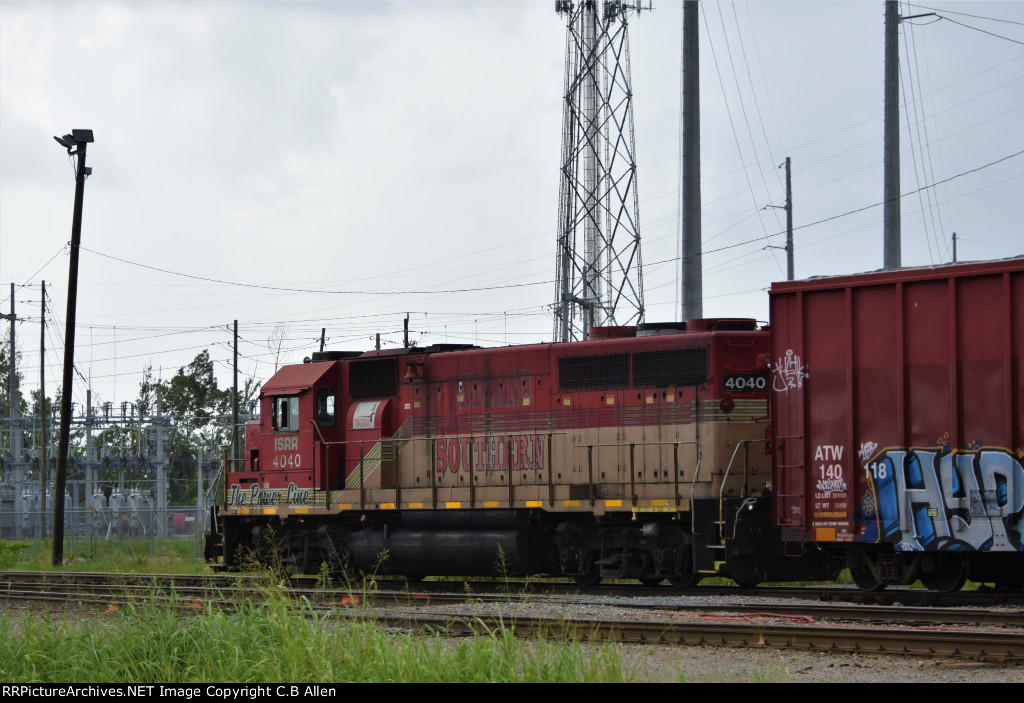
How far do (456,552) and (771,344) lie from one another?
6.64 m

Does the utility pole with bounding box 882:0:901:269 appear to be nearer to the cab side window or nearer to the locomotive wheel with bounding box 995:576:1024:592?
the locomotive wheel with bounding box 995:576:1024:592

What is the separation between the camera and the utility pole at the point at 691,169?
19.0 meters

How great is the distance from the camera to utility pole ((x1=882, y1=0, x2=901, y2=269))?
2123cm

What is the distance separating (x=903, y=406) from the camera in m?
13.9

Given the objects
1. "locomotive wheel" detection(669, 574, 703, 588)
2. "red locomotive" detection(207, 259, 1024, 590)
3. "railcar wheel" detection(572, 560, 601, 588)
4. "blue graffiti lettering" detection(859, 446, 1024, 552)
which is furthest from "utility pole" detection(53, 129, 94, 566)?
"blue graffiti lettering" detection(859, 446, 1024, 552)

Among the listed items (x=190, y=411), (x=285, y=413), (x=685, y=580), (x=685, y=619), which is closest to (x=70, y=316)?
(x=285, y=413)

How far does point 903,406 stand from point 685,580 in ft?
15.4

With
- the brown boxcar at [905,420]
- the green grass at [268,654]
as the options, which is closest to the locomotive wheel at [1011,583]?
the brown boxcar at [905,420]

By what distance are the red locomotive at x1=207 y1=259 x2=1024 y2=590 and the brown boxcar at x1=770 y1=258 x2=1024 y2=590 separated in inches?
1.0

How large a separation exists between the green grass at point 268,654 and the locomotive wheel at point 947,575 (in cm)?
615

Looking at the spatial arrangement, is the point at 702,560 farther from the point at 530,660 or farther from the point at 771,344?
the point at 530,660

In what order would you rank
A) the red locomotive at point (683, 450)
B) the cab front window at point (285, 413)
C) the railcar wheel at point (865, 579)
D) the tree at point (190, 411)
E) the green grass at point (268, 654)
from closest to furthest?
the green grass at point (268, 654)
the red locomotive at point (683, 450)
the railcar wheel at point (865, 579)
the cab front window at point (285, 413)
the tree at point (190, 411)

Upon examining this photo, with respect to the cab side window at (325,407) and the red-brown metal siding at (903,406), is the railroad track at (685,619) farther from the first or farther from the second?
the cab side window at (325,407)

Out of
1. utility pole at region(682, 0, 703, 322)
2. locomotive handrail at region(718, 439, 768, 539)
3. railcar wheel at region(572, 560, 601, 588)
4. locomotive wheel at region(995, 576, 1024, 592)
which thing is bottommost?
railcar wheel at region(572, 560, 601, 588)
